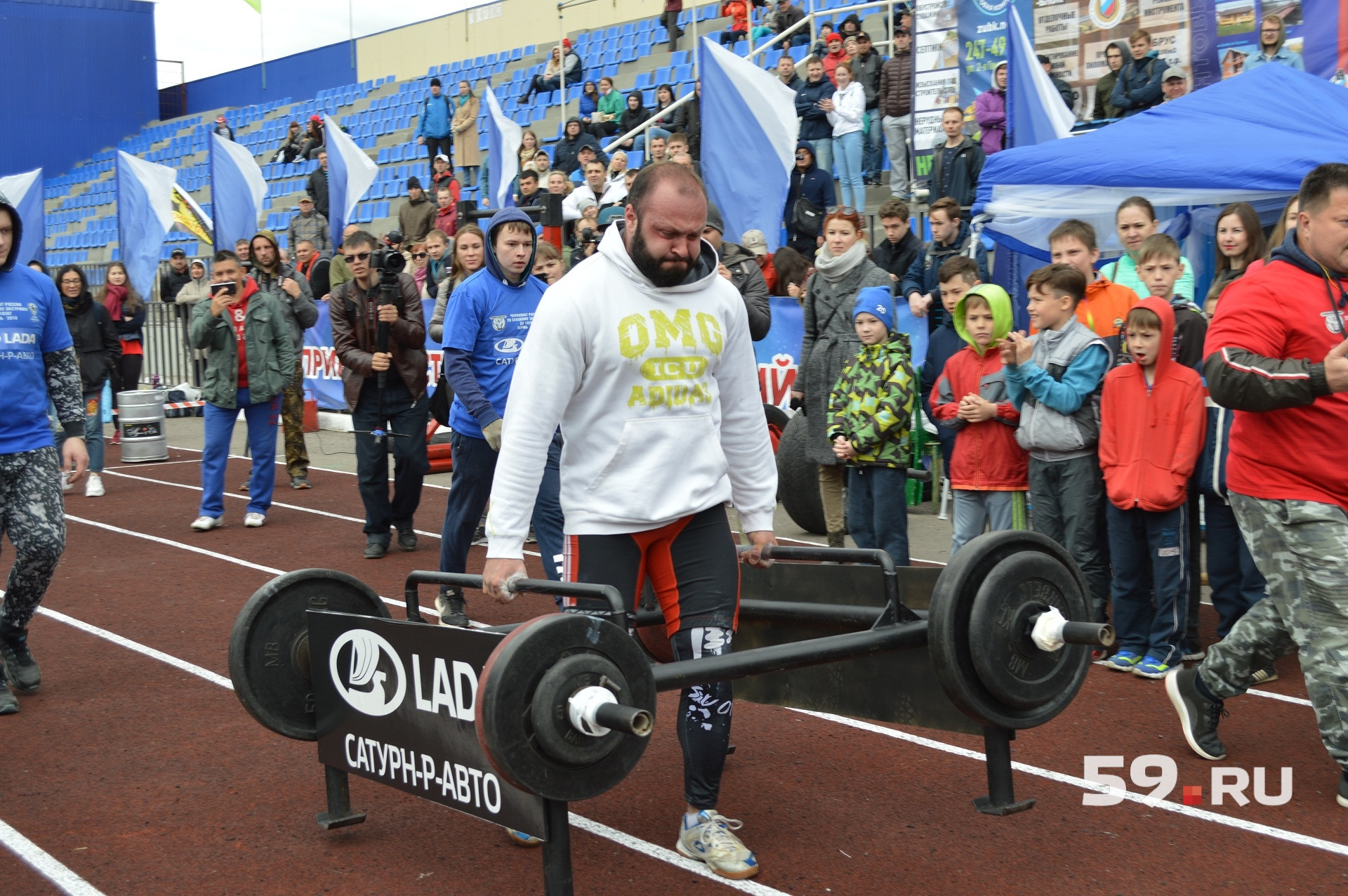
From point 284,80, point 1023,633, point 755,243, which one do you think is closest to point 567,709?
point 1023,633

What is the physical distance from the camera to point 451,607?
7.30m

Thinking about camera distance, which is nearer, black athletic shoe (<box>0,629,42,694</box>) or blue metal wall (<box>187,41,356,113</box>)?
black athletic shoe (<box>0,629,42,694</box>)

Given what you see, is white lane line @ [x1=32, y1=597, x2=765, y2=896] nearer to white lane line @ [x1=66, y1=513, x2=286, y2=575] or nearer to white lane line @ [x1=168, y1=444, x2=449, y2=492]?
white lane line @ [x1=66, y1=513, x2=286, y2=575]

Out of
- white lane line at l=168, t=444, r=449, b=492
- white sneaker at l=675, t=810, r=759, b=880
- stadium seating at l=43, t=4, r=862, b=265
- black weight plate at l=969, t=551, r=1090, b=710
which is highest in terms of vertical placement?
stadium seating at l=43, t=4, r=862, b=265

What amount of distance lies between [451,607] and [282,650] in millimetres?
3052

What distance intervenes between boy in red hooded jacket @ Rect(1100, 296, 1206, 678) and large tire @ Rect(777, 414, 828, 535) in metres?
3.22

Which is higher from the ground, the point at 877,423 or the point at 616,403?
the point at 616,403

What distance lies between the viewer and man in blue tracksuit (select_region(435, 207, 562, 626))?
665 centimetres

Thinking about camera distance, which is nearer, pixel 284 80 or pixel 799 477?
pixel 799 477

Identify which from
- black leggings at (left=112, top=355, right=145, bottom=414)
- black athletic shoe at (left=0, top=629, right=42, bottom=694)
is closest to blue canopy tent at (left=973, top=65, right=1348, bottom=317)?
black athletic shoe at (left=0, top=629, right=42, bottom=694)

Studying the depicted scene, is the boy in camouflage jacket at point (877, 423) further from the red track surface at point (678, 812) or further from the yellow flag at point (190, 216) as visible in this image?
the yellow flag at point (190, 216)

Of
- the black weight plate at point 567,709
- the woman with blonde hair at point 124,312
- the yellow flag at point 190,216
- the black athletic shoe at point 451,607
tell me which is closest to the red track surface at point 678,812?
the black weight plate at point 567,709

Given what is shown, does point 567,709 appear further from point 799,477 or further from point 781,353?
point 781,353

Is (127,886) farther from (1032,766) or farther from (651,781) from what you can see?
(1032,766)
